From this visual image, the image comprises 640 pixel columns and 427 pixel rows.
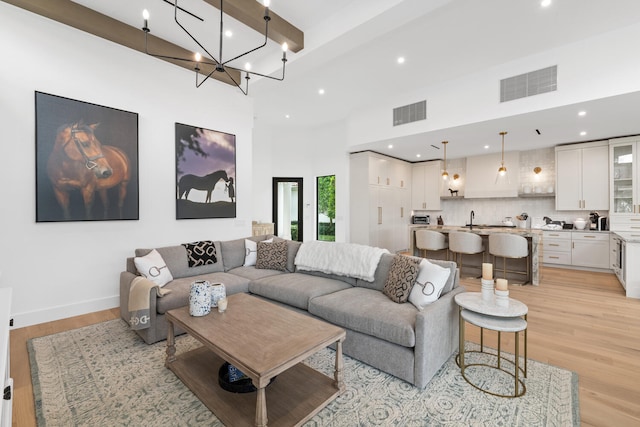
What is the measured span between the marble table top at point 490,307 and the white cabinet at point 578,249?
520 centimetres

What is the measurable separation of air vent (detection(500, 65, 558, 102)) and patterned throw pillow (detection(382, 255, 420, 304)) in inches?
133

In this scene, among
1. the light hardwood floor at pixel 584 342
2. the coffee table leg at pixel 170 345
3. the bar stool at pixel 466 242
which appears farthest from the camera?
the bar stool at pixel 466 242

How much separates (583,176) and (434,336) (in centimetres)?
614

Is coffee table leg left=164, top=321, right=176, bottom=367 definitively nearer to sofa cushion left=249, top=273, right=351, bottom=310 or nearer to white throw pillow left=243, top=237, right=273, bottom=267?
sofa cushion left=249, top=273, right=351, bottom=310

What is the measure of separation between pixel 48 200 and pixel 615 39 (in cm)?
691

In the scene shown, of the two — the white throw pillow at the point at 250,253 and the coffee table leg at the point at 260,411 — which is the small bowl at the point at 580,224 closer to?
the white throw pillow at the point at 250,253

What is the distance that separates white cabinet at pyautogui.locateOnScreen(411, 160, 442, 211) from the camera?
317 inches

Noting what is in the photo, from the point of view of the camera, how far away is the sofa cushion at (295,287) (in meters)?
2.81

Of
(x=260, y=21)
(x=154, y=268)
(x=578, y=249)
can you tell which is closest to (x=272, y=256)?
(x=154, y=268)

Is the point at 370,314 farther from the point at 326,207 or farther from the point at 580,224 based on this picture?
the point at 580,224

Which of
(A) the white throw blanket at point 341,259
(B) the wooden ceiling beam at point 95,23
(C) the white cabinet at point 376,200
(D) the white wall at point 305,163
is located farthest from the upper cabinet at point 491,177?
(B) the wooden ceiling beam at point 95,23

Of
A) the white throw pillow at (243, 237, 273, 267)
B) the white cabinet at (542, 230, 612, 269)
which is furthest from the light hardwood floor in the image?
the white throw pillow at (243, 237, 273, 267)

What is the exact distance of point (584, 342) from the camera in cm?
272

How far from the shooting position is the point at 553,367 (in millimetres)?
2277
